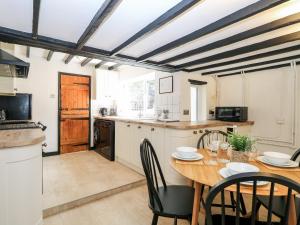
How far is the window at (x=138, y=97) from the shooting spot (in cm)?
411

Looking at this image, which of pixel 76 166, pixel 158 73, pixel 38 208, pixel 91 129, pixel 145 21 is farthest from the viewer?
pixel 91 129

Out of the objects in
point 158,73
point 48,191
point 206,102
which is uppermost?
point 158,73

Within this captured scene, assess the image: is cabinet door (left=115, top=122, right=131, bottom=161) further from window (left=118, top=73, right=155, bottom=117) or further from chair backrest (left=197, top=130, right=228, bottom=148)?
chair backrest (left=197, top=130, right=228, bottom=148)

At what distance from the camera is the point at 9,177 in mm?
1375

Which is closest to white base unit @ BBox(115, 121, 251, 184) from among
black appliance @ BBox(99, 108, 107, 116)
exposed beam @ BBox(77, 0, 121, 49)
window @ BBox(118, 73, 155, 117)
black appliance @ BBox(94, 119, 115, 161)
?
black appliance @ BBox(94, 119, 115, 161)

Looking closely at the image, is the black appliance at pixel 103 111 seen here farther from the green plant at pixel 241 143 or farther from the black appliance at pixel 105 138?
the green plant at pixel 241 143

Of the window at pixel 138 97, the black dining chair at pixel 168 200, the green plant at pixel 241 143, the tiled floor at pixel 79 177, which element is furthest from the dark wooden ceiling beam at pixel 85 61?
the green plant at pixel 241 143

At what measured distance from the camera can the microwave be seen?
3291 mm

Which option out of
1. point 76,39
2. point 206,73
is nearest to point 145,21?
point 76,39

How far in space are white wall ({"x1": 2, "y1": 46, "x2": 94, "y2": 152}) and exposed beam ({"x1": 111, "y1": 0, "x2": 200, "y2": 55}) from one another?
254cm

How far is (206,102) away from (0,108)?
4050 millimetres

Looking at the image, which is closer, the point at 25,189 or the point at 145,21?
the point at 25,189

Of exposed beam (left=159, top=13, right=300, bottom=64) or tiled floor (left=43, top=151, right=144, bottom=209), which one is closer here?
exposed beam (left=159, top=13, right=300, bottom=64)

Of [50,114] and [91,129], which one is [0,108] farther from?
[91,129]
